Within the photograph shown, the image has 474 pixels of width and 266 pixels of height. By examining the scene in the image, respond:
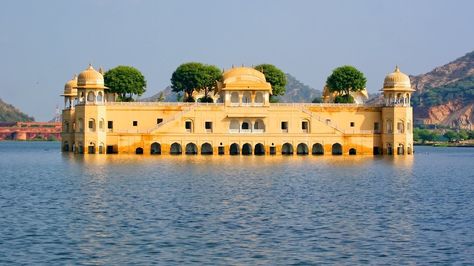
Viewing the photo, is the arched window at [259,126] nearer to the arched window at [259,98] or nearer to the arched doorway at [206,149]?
the arched window at [259,98]

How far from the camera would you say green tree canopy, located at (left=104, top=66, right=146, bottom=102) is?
86.9 m

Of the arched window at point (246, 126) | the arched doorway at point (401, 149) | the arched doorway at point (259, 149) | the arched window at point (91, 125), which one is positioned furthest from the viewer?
the arched doorway at point (259, 149)

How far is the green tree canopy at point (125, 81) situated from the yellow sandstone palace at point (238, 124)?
17.9 ft

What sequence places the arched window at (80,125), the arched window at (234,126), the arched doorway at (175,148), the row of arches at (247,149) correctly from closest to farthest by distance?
the arched window at (80,125)
the arched window at (234,126)
the row of arches at (247,149)
the arched doorway at (175,148)

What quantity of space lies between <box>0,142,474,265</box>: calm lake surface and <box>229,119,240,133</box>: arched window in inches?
937

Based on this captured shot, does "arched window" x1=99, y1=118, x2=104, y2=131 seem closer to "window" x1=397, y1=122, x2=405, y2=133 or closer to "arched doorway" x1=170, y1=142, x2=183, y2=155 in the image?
"arched doorway" x1=170, y1=142, x2=183, y2=155

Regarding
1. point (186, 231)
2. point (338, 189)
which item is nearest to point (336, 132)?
point (338, 189)

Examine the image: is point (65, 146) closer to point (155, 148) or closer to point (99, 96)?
point (99, 96)

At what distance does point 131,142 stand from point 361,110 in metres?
21.0

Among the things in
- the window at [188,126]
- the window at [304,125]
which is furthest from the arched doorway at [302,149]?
the window at [188,126]

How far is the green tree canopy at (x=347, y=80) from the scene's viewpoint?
296 ft

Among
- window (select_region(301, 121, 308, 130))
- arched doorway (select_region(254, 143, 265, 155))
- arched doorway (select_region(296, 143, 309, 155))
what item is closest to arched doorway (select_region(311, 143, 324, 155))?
arched doorway (select_region(296, 143, 309, 155))

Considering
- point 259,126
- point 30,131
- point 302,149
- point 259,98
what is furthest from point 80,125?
point 30,131

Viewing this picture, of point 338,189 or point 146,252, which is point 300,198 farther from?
point 146,252
